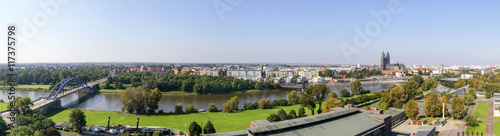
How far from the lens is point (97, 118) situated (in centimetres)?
1731

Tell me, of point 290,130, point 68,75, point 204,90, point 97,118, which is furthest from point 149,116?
Answer: point 68,75

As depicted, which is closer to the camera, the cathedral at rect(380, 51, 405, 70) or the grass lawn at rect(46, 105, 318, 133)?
the grass lawn at rect(46, 105, 318, 133)

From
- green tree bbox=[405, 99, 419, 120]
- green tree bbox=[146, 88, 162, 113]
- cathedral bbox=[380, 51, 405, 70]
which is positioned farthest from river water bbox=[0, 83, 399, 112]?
cathedral bbox=[380, 51, 405, 70]

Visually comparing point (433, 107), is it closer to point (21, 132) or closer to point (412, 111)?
point (412, 111)

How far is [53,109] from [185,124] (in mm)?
13703

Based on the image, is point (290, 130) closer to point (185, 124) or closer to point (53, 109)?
point (185, 124)

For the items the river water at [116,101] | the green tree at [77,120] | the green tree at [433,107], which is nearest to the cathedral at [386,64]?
the river water at [116,101]

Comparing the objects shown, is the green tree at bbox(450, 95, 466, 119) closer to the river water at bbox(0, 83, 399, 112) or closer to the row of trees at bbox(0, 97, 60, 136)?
the river water at bbox(0, 83, 399, 112)

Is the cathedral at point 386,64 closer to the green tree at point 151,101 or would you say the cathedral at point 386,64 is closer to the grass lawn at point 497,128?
the grass lawn at point 497,128

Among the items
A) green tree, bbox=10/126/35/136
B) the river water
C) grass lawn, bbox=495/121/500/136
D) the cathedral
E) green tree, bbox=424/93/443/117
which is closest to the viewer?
green tree, bbox=10/126/35/136

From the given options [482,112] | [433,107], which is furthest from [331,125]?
[482,112]

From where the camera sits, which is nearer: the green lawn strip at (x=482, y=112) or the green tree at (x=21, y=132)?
the green tree at (x=21, y=132)

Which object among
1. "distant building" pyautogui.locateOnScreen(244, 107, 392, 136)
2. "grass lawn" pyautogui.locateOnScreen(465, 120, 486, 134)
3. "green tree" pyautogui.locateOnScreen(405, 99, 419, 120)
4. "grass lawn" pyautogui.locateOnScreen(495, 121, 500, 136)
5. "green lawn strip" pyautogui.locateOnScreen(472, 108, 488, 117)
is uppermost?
"distant building" pyautogui.locateOnScreen(244, 107, 392, 136)

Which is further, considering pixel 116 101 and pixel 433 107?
pixel 116 101
